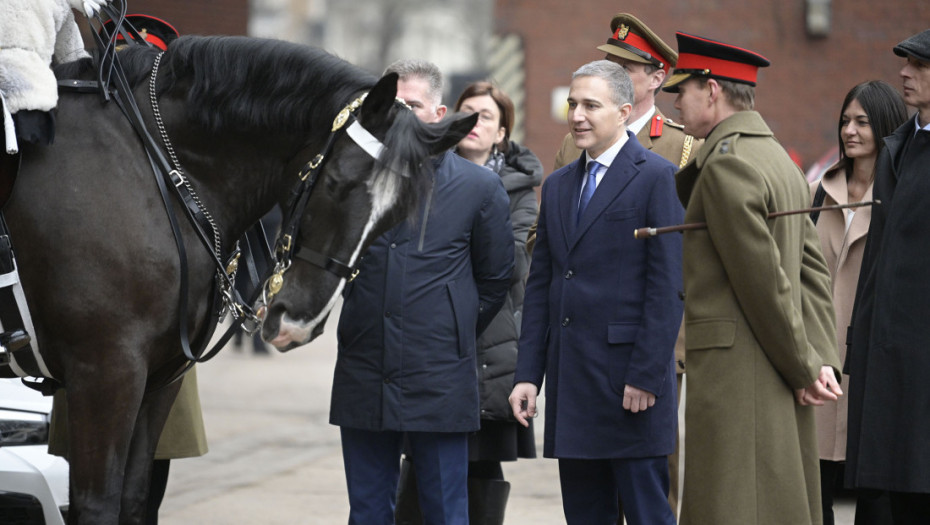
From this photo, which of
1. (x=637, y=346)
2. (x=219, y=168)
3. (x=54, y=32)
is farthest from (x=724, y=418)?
(x=54, y=32)

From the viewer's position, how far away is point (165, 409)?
13.9 feet

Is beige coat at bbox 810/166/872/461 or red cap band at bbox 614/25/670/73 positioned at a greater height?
red cap band at bbox 614/25/670/73

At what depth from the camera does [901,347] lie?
4.08 meters

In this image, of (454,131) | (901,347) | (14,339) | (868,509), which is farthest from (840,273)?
(14,339)

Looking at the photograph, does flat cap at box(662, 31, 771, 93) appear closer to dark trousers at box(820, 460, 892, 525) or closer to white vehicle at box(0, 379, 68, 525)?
dark trousers at box(820, 460, 892, 525)

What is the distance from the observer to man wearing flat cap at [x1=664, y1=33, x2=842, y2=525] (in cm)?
362

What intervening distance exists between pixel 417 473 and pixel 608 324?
939 mm

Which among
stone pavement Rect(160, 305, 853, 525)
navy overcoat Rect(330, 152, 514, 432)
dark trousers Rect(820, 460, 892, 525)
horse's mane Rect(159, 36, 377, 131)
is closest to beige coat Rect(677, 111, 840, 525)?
navy overcoat Rect(330, 152, 514, 432)

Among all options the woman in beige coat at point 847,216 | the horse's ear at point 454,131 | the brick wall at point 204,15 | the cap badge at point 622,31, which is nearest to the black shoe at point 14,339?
the horse's ear at point 454,131

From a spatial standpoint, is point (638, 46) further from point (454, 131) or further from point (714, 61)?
point (454, 131)

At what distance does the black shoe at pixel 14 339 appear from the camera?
3.74 metres

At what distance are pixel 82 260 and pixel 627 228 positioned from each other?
1.82 metres

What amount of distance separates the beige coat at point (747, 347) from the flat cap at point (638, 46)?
61.0 inches

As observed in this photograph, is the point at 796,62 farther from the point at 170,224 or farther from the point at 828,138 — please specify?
the point at 170,224
